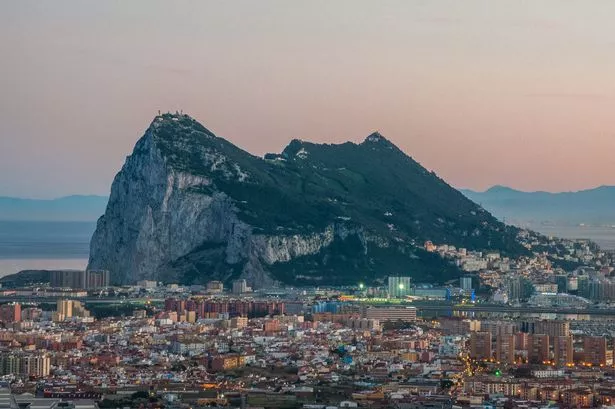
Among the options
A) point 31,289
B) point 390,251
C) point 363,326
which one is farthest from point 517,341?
point 390,251

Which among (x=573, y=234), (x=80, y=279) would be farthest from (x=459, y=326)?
(x=573, y=234)

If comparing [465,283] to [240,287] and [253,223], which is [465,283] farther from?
[240,287]

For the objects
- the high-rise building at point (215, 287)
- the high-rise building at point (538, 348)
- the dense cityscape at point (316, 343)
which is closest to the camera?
the dense cityscape at point (316, 343)

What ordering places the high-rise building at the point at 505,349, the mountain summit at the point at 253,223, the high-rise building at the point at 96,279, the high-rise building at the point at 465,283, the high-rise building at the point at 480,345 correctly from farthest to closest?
the high-rise building at the point at 465,283 < the mountain summit at the point at 253,223 < the high-rise building at the point at 96,279 < the high-rise building at the point at 480,345 < the high-rise building at the point at 505,349

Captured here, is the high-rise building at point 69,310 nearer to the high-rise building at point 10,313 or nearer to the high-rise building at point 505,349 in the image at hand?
the high-rise building at point 10,313

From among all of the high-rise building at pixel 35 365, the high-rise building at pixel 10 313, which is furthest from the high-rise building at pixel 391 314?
the high-rise building at pixel 35 365

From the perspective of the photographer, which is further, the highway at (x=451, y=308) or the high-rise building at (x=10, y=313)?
the highway at (x=451, y=308)

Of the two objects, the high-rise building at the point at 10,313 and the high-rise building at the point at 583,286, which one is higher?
the high-rise building at the point at 583,286
